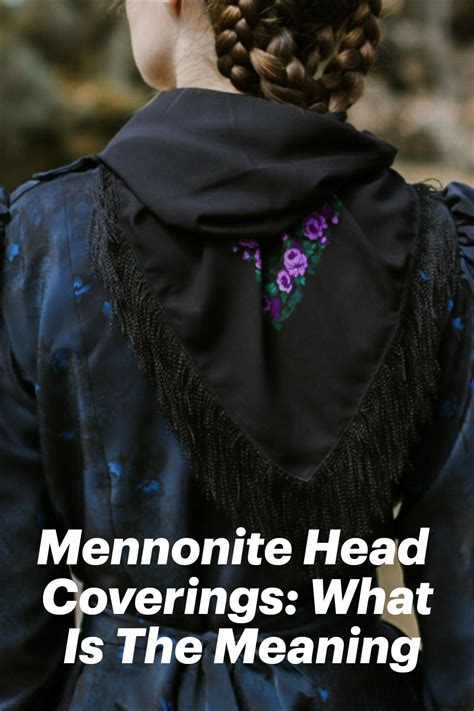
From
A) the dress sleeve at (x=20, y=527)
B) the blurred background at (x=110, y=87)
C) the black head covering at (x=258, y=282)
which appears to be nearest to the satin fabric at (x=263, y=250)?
the black head covering at (x=258, y=282)

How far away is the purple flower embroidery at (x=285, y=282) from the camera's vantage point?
0.92m

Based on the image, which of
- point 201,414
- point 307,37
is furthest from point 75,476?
point 307,37

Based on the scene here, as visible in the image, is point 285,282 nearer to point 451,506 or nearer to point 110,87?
point 451,506

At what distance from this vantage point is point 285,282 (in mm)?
925

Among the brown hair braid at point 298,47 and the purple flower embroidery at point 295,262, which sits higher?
the brown hair braid at point 298,47

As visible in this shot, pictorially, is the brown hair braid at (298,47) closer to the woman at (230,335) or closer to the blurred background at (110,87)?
the woman at (230,335)

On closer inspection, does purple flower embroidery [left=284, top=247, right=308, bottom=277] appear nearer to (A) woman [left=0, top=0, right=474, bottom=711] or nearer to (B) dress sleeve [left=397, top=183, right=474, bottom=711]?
(A) woman [left=0, top=0, right=474, bottom=711]

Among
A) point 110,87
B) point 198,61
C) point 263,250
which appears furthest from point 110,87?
point 263,250

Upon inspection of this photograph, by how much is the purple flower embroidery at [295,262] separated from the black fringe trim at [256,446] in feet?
→ 0.34

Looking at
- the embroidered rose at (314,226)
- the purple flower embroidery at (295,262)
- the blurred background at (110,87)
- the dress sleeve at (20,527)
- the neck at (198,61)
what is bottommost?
the dress sleeve at (20,527)

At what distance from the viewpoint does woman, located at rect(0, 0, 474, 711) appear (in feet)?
2.99

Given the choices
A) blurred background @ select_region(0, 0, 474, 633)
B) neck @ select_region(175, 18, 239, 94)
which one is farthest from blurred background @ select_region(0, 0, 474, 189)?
neck @ select_region(175, 18, 239, 94)

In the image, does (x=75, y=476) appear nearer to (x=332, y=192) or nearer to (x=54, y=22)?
(x=332, y=192)

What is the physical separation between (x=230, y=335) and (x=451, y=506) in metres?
0.30
